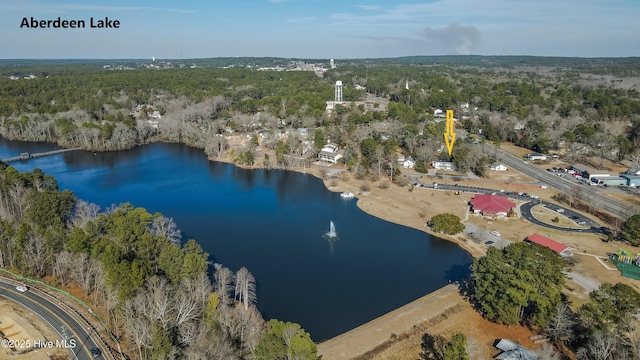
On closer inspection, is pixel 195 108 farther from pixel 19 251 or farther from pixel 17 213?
pixel 19 251

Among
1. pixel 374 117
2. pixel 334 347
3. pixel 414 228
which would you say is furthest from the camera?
pixel 374 117

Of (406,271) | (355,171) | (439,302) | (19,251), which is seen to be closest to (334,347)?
(439,302)

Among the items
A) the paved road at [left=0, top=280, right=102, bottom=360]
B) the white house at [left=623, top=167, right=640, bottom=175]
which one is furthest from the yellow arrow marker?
the paved road at [left=0, top=280, right=102, bottom=360]

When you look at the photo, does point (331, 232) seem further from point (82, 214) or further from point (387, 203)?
point (82, 214)

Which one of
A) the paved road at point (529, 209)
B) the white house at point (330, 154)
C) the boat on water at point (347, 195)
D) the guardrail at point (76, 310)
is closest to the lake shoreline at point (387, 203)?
the boat on water at point (347, 195)

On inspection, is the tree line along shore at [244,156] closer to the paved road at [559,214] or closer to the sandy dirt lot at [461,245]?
the sandy dirt lot at [461,245]

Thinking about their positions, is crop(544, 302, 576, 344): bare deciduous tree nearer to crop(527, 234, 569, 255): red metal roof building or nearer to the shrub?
crop(527, 234, 569, 255): red metal roof building

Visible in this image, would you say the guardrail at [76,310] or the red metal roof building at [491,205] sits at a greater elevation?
the red metal roof building at [491,205]

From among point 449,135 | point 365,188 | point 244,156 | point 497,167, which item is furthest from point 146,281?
point 449,135
